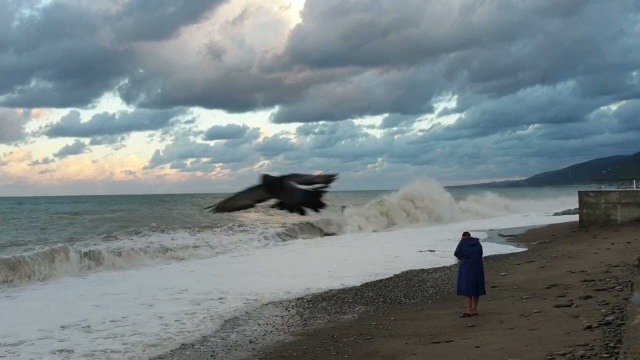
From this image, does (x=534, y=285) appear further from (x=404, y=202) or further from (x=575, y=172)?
(x=575, y=172)

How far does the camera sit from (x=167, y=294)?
13.9 meters

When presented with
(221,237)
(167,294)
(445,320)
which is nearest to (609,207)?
(221,237)

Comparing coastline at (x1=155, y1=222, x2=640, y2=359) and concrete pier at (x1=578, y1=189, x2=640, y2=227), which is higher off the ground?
concrete pier at (x1=578, y1=189, x2=640, y2=227)

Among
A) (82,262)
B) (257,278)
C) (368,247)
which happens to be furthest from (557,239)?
(82,262)

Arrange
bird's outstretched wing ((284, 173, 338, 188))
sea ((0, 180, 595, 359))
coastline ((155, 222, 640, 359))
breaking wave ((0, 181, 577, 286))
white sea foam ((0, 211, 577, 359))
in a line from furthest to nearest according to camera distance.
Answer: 1. breaking wave ((0, 181, 577, 286))
2. sea ((0, 180, 595, 359))
3. white sea foam ((0, 211, 577, 359))
4. coastline ((155, 222, 640, 359))
5. bird's outstretched wing ((284, 173, 338, 188))

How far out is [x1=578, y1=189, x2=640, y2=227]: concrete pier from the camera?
24.5 meters

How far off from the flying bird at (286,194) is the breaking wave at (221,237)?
1513 cm

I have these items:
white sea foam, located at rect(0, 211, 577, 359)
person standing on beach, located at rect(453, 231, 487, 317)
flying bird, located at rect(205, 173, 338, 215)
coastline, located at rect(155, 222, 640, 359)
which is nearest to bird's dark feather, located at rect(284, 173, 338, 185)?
flying bird, located at rect(205, 173, 338, 215)

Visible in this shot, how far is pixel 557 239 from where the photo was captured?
23.0m

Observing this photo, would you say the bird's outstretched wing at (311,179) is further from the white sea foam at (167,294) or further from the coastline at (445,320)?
the white sea foam at (167,294)

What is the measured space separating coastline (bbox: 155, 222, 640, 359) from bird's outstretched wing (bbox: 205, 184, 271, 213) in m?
4.02

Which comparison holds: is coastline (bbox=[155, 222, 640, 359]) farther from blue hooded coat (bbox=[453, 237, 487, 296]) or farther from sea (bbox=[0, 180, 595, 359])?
sea (bbox=[0, 180, 595, 359])

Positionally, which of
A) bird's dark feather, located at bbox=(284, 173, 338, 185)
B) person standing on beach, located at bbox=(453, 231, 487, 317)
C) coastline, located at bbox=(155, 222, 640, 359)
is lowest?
coastline, located at bbox=(155, 222, 640, 359)

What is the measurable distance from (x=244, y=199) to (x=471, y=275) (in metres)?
6.66
